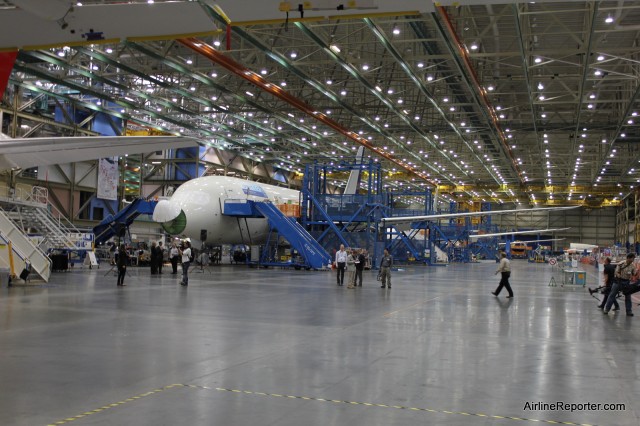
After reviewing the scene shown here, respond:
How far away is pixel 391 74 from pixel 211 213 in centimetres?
1236

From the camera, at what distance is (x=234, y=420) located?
492 cm

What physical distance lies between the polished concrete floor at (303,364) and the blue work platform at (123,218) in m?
14.9

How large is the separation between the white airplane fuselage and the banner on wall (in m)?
15.2

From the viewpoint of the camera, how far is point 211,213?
31.4 metres

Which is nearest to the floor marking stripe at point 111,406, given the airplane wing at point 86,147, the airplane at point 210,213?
the airplane wing at point 86,147

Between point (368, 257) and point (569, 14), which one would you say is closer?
point (569, 14)

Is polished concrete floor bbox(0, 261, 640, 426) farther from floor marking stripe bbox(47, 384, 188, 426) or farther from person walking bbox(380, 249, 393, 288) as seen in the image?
person walking bbox(380, 249, 393, 288)

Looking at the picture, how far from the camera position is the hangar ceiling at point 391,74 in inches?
968

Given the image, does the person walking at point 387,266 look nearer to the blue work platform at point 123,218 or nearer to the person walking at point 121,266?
the person walking at point 121,266

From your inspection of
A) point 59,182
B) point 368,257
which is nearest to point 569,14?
point 368,257

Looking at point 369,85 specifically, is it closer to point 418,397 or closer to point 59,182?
point 59,182

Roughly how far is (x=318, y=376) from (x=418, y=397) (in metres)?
1.31

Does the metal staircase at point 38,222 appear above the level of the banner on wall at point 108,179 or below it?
below

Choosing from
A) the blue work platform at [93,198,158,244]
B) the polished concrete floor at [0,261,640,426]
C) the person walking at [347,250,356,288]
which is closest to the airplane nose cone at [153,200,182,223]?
the blue work platform at [93,198,158,244]
